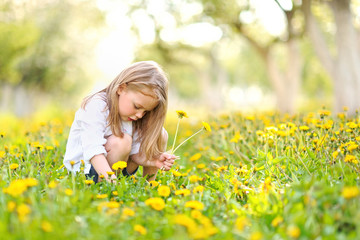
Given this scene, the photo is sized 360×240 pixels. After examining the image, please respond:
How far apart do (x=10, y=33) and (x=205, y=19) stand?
697 cm

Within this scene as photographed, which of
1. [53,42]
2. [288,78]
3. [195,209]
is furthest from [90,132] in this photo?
[53,42]

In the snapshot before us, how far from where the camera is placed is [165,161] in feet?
9.07

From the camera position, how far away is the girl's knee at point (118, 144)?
2.74m

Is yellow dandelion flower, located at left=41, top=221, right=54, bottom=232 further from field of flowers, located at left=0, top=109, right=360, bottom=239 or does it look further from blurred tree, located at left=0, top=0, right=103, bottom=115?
blurred tree, located at left=0, top=0, right=103, bottom=115

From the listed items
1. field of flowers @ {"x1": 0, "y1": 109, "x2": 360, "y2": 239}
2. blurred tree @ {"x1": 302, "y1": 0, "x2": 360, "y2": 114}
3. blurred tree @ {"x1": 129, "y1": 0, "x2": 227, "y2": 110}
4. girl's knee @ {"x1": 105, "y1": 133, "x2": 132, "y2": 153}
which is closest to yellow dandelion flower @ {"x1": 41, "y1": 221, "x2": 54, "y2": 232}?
field of flowers @ {"x1": 0, "y1": 109, "x2": 360, "y2": 239}

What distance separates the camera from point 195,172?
345cm

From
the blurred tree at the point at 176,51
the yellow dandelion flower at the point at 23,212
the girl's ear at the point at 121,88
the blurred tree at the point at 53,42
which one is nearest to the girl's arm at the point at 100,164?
the girl's ear at the point at 121,88

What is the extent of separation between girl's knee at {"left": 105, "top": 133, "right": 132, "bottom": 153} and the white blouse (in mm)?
50

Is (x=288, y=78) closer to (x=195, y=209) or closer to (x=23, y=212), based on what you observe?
(x=195, y=209)

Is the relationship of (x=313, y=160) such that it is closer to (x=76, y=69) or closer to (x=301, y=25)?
(x=301, y=25)

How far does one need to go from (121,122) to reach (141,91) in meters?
0.33

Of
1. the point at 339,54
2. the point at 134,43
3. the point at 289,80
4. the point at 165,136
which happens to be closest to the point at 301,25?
the point at 289,80

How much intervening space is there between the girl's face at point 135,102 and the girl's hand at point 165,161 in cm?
37

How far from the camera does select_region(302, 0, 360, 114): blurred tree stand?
7.29 metres
